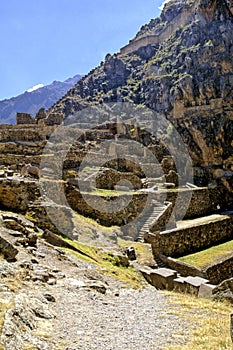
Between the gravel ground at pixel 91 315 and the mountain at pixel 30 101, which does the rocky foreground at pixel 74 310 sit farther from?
the mountain at pixel 30 101

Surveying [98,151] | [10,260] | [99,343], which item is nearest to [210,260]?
[10,260]

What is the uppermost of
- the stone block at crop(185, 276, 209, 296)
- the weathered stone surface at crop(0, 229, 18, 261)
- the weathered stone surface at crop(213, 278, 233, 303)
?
the weathered stone surface at crop(0, 229, 18, 261)

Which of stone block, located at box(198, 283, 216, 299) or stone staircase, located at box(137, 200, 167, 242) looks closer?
stone block, located at box(198, 283, 216, 299)

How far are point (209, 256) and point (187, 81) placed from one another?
38.6 meters

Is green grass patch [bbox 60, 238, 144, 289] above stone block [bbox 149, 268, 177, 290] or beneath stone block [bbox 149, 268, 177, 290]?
above

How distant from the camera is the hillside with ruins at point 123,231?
5402 mm

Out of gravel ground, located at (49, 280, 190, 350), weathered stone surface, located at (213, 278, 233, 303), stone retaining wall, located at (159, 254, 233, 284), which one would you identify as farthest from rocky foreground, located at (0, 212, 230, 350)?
stone retaining wall, located at (159, 254, 233, 284)

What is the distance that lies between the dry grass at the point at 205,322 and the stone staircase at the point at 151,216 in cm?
891

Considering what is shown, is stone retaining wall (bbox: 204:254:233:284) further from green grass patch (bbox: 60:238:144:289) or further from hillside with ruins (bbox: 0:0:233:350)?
green grass patch (bbox: 60:238:144:289)

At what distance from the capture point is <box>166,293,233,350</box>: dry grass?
4935 millimetres

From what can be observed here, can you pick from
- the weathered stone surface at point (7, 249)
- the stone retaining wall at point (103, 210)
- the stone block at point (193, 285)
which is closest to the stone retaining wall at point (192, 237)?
the stone retaining wall at point (103, 210)

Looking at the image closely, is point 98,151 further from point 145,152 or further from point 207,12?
point 207,12

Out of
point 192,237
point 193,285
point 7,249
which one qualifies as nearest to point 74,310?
point 7,249

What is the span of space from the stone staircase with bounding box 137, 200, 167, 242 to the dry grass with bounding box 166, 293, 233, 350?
8907 mm
